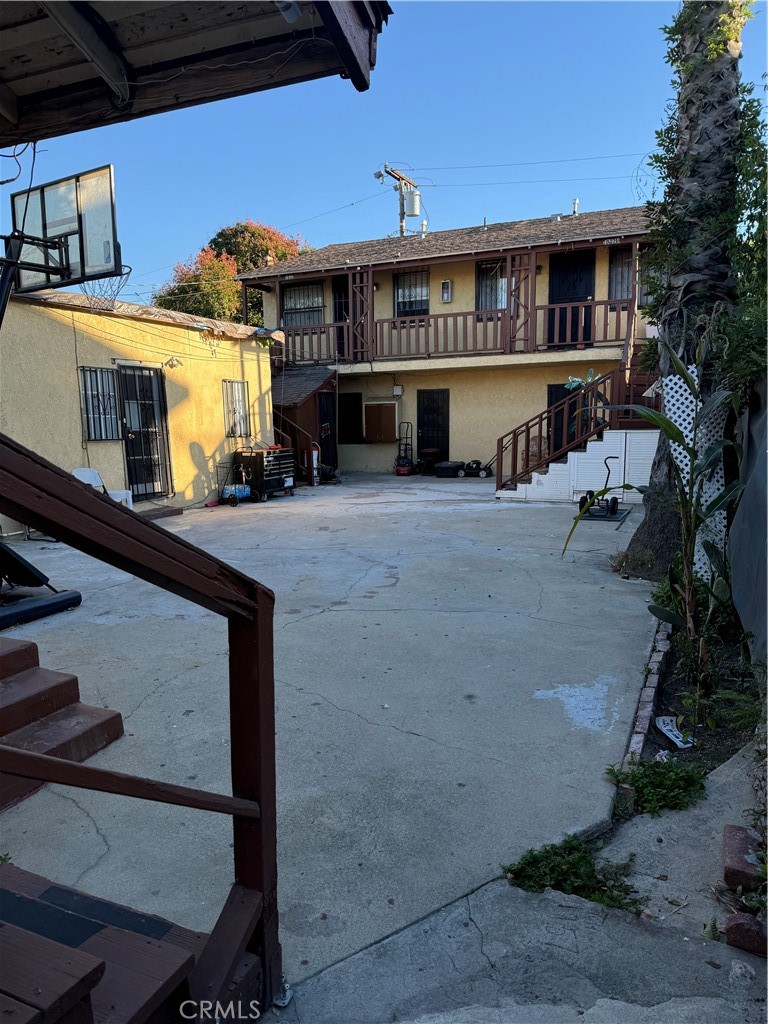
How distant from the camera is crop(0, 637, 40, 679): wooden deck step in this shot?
123 inches

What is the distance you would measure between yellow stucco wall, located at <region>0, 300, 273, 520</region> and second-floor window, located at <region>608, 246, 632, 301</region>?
853 centimetres

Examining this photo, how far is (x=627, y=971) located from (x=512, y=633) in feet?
9.16

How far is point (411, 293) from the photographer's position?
17109 mm

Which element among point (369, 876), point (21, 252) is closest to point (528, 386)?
point (21, 252)

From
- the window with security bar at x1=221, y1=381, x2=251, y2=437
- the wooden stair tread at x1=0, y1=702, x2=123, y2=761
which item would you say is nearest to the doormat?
the window with security bar at x1=221, y1=381, x2=251, y2=437

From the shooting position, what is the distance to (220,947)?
153cm

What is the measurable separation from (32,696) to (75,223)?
505cm

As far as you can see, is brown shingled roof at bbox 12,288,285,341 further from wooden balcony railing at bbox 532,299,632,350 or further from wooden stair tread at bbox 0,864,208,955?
wooden stair tread at bbox 0,864,208,955

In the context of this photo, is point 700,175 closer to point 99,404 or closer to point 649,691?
point 649,691

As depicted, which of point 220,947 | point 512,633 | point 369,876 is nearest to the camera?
Answer: point 220,947

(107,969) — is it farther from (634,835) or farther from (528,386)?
(528,386)

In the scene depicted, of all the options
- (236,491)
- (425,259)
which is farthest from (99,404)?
(425,259)

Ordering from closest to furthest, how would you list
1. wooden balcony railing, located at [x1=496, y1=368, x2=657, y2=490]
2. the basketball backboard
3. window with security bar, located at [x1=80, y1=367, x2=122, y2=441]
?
1. the basketball backboard
2. window with security bar, located at [x1=80, y1=367, x2=122, y2=441]
3. wooden balcony railing, located at [x1=496, y1=368, x2=657, y2=490]

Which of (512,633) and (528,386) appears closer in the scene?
(512,633)
